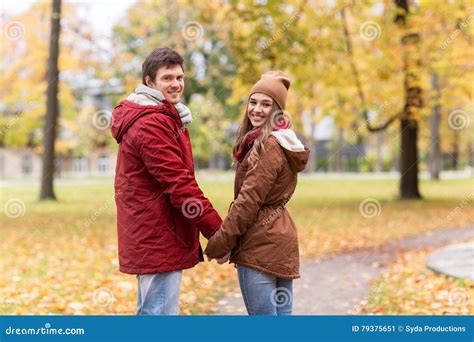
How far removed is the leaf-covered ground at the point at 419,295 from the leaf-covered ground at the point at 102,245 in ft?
5.78

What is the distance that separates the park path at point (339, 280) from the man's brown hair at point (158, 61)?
3.39 meters

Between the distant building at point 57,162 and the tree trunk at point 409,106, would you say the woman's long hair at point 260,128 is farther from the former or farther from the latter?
the distant building at point 57,162

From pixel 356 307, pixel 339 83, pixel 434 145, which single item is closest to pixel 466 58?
pixel 339 83

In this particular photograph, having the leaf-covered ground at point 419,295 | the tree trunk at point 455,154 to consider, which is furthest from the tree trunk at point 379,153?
the leaf-covered ground at point 419,295

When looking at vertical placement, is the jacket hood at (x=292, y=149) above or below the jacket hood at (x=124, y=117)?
below

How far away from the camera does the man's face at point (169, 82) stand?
134 inches

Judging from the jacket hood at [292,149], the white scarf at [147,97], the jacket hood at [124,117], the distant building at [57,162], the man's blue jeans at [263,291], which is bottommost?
the distant building at [57,162]

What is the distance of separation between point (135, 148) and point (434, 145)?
32897mm

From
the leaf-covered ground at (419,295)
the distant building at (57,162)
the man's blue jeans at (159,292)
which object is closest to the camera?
the man's blue jeans at (159,292)

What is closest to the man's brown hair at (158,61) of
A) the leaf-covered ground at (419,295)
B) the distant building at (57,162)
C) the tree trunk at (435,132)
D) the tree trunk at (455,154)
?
the leaf-covered ground at (419,295)

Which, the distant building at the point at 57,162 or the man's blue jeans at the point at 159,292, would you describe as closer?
the man's blue jeans at the point at 159,292

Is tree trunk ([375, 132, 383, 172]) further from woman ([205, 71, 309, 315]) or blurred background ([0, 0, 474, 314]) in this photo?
woman ([205, 71, 309, 315])

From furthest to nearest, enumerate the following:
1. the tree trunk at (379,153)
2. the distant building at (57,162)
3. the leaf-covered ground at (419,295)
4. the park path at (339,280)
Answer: the distant building at (57,162) → the tree trunk at (379,153) → the park path at (339,280) → the leaf-covered ground at (419,295)

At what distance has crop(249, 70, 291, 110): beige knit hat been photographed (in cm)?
346
